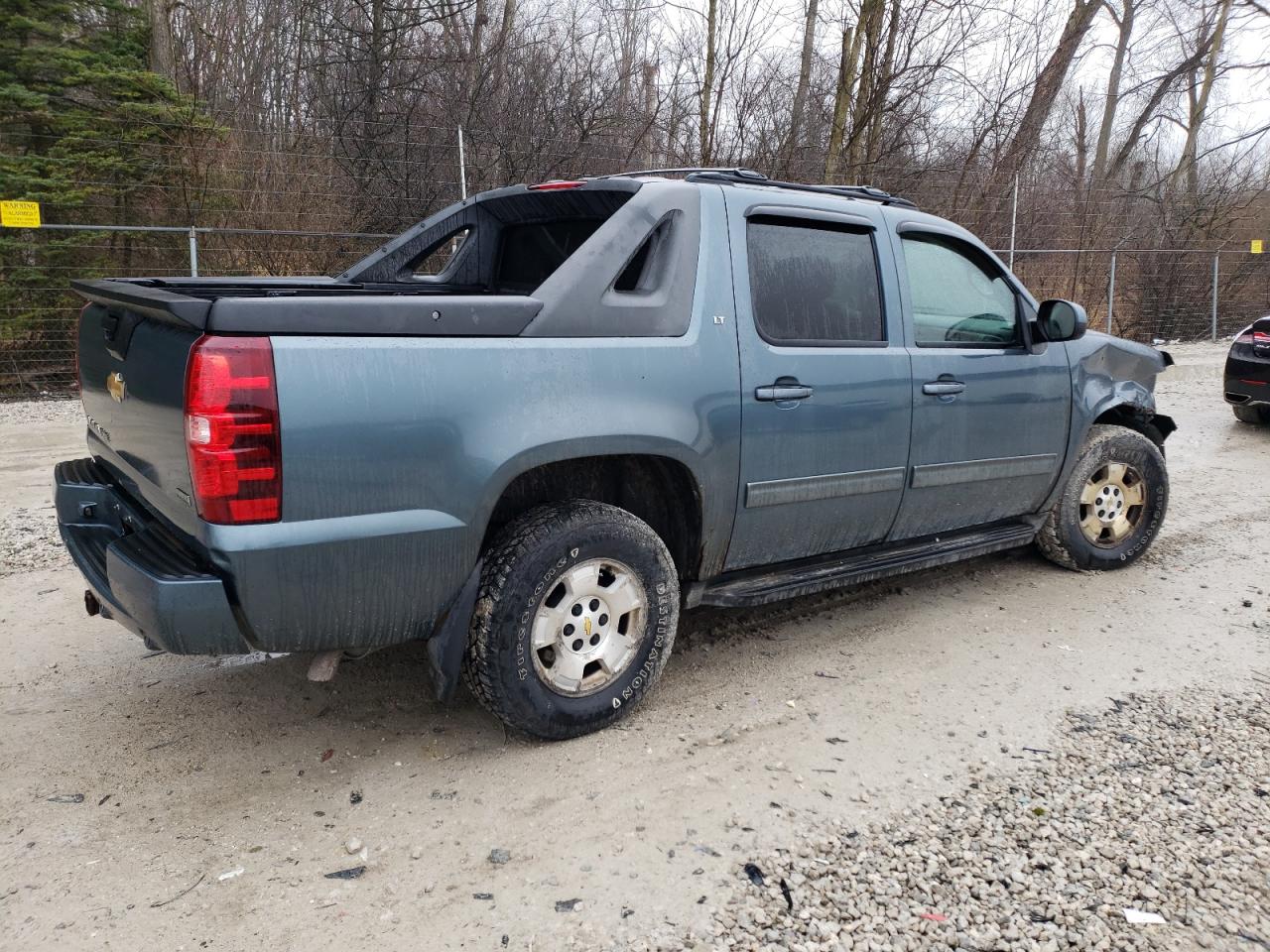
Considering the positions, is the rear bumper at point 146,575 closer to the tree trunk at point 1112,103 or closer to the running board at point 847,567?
the running board at point 847,567

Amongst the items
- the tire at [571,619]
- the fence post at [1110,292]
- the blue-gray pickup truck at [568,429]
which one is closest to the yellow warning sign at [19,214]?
the blue-gray pickup truck at [568,429]

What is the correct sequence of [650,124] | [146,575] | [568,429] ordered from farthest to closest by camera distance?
[650,124]
[568,429]
[146,575]

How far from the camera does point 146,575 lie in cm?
267

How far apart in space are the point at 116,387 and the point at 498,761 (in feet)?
5.79

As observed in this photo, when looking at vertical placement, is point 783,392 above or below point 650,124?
below

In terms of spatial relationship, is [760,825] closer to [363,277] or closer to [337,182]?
[363,277]

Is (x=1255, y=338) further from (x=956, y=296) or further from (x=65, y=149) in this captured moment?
(x=65, y=149)

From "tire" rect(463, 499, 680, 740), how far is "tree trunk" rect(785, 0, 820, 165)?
12748 millimetres

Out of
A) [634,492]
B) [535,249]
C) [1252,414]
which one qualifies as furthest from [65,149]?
[1252,414]

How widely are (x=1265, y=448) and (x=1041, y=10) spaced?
9.05 metres

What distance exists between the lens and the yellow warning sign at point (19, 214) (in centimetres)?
998

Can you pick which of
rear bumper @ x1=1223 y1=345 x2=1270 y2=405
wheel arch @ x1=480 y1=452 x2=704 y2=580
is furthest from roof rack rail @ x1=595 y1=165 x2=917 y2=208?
rear bumper @ x1=1223 y1=345 x2=1270 y2=405

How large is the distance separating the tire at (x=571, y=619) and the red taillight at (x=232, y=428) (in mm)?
790

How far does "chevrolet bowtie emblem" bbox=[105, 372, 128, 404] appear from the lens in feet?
10.1
